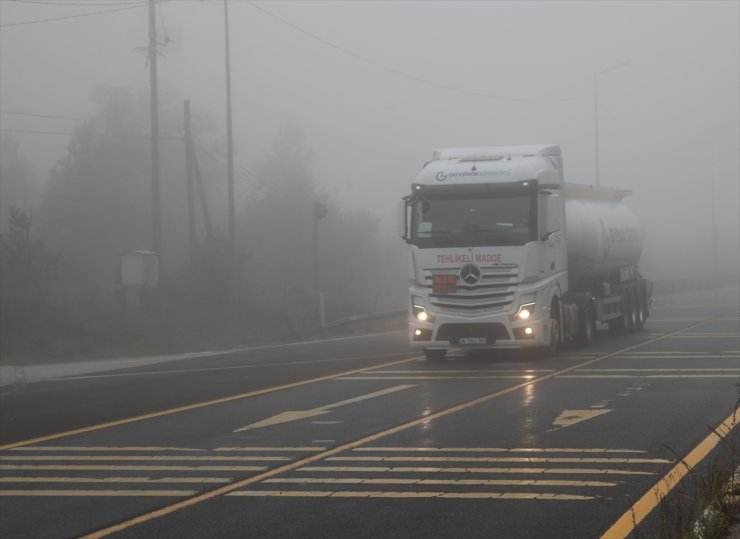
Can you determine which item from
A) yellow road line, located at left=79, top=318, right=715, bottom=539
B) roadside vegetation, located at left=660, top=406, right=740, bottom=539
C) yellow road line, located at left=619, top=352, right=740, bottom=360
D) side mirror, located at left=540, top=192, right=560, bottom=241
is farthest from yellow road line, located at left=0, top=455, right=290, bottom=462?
yellow road line, located at left=619, top=352, right=740, bottom=360

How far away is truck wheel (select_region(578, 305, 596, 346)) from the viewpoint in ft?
81.4

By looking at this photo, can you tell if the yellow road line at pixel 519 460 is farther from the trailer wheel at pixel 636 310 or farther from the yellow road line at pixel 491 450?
the trailer wheel at pixel 636 310

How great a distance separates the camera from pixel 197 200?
223ft

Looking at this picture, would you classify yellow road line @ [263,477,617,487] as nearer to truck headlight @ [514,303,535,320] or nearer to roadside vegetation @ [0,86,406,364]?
truck headlight @ [514,303,535,320]

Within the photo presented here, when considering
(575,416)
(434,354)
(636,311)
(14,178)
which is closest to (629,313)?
(636,311)

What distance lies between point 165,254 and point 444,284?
38.1 m

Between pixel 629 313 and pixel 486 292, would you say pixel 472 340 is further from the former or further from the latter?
pixel 629 313

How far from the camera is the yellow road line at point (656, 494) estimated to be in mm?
7512

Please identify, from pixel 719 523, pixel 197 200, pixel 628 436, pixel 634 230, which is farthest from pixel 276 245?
pixel 719 523

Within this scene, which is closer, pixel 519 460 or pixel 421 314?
pixel 519 460

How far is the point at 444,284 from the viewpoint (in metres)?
21.0

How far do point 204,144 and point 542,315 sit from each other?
51074mm

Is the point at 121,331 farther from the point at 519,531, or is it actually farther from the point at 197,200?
the point at 197,200

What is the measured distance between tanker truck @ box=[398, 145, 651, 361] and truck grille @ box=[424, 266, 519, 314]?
2 centimetres
